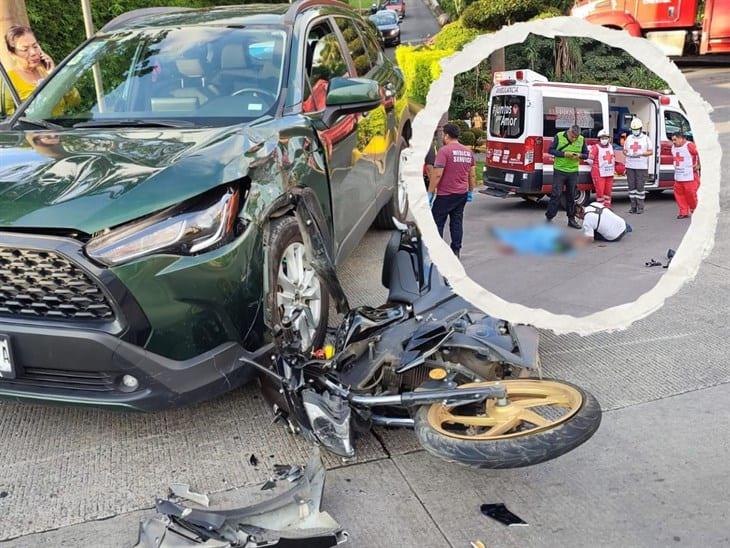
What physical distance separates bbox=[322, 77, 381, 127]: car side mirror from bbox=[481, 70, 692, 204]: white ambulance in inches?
45.9

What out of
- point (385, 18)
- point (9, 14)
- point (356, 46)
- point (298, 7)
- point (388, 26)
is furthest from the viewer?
point (385, 18)

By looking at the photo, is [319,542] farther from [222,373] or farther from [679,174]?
[679,174]

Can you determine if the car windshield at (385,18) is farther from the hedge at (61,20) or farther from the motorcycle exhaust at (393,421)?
the motorcycle exhaust at (393,421)

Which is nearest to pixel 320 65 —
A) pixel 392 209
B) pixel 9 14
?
pixel 392 209

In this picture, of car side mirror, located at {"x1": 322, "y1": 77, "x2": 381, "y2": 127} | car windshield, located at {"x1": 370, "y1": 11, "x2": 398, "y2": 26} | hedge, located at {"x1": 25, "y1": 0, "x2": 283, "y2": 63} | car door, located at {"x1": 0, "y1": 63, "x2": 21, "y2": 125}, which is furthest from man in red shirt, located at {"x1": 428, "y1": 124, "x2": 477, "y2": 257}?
car windshield, located at {"x1": 370, "y1": 11, "x2": 398, "y2": 26}

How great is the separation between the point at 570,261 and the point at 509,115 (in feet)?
1.96

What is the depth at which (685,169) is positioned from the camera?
2445mm

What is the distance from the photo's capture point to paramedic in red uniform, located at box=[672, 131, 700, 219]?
2.38 m

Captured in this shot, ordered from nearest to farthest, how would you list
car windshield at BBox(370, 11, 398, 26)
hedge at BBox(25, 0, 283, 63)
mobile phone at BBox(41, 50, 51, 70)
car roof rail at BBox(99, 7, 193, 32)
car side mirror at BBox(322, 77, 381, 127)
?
1. car side mirror at BBox(322, 77, 381, 127)
2. car roof rail at BBox(99, 7, 193, 32)
3. mobile phone at BBox(41, 50, 51, 70)
4. hedge at BBox(25, 0, 283, 63)
5. car windshield at BBox(370, 11, 398, 26)

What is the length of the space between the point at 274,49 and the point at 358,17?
209 centimetres

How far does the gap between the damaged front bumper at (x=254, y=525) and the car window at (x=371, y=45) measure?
3.91 meters

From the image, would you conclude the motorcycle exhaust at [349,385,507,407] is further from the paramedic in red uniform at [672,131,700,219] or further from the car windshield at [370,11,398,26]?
the car windshield at [370,11,398,26]

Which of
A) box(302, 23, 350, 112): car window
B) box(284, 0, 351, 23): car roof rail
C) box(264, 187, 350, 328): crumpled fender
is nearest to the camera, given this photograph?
box(264, 187, 350, 328): crumpled fender

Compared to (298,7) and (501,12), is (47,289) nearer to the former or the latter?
(501,12)
